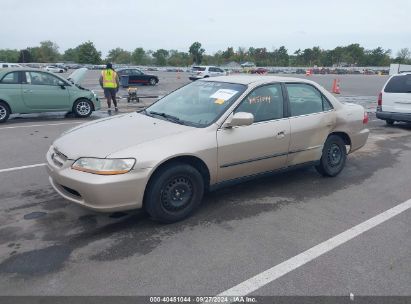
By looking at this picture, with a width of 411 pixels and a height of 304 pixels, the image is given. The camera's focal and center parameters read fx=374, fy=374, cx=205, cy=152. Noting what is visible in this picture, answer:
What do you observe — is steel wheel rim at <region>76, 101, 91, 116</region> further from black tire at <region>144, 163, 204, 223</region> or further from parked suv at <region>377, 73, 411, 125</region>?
parked suv at <region>377, 73, 411, 125</region>

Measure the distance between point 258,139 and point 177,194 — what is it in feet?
4.16

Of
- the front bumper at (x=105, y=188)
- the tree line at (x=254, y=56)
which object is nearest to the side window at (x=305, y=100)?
the front bumper at (x=105, y=188)

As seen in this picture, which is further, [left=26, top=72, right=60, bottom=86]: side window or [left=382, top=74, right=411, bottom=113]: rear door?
[left=26, top=72, right=60, bottom=86]: side window

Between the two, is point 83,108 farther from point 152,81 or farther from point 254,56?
point 254,56

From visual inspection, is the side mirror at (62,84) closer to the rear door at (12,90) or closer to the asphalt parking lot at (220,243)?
the rear door at (12,90)

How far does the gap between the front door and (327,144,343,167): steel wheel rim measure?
3.70ft

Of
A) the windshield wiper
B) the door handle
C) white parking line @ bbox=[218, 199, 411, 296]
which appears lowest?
white parking line @ bbox=[218, 199, 411, 296]

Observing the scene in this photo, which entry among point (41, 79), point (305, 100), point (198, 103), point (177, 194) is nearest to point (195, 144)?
point (177, 194)

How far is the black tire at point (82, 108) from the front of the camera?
37.7 ft

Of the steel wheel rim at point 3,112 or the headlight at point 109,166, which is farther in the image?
the steel wheel rim at point 3,112

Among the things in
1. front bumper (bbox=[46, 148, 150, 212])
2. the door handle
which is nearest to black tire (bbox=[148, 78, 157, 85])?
the door handle

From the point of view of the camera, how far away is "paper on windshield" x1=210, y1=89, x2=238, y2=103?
4702 mm

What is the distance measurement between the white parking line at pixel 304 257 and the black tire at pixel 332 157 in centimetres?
127

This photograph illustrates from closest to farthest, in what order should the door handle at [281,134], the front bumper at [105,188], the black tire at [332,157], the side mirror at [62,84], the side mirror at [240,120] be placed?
the front bumper at [105,188] < the side mirror at [240,120] < the door handle at [281,134] < the black tire at [332,157] < the side mirror at [62,84]
